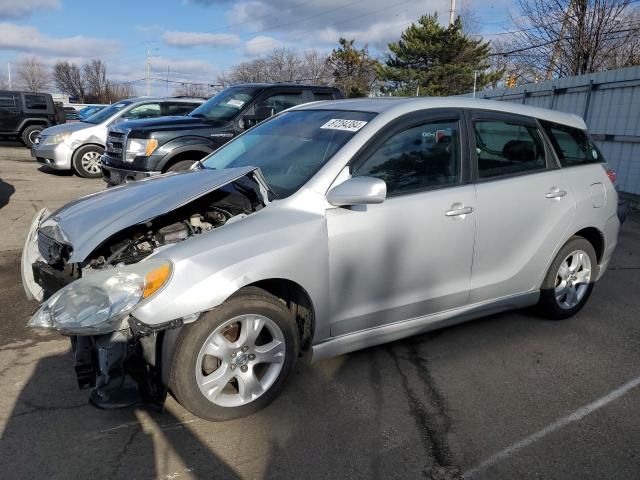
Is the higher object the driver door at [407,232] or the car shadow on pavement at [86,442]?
the driver door at [407,232]

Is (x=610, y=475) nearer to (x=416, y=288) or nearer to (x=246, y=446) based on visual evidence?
(x=416, y=288)

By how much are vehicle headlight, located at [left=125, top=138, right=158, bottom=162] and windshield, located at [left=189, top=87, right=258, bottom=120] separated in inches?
47.5

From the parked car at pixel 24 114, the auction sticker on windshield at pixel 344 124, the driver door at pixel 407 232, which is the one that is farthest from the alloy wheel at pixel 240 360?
the parked car at pixel 24 114

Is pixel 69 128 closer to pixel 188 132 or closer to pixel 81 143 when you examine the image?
pixel 81 143

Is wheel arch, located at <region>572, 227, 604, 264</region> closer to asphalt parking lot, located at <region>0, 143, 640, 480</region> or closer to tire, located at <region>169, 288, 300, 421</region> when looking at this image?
asphalt parking lot, located at <region>0, 143, 640, 480</region>

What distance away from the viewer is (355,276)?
3.20 metres

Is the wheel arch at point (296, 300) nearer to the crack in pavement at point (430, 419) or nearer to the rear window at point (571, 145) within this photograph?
the crack in pavement at point (430, 419)

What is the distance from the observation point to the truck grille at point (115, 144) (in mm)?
8238

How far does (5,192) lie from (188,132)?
4.31 meters

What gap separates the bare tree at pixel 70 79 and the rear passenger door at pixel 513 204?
80.8 metres

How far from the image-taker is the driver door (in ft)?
10.4

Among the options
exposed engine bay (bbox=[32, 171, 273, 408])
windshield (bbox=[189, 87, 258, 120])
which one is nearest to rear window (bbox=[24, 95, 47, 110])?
windshield (bbox=[189, 87, 258, 120])

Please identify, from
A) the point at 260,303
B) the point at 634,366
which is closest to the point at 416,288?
the point at 260,303

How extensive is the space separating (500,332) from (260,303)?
2335mm
